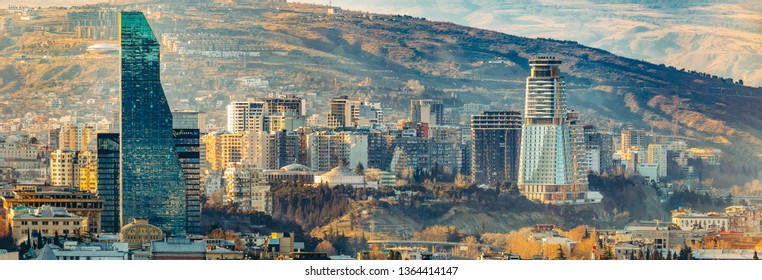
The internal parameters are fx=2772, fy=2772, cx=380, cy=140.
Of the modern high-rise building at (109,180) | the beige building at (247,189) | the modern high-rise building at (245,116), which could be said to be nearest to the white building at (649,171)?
the modern high-rise building at (245,116)

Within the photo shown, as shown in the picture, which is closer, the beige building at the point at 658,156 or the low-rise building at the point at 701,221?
the low-rise building at the point at 701,221

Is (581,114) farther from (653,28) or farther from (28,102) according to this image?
(28,102)

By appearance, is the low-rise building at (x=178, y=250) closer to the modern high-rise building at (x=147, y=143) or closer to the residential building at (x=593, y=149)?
the modern high-rise building at (x=147, y=143)

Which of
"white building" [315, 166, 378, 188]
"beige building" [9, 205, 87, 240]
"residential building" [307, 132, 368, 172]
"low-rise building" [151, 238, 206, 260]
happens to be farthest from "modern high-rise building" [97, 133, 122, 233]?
"residential building" [307, 132, 368, 172]

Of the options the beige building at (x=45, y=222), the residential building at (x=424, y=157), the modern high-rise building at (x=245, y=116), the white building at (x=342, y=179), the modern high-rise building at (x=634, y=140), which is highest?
the modern high-rise building at (x=245, y=116)

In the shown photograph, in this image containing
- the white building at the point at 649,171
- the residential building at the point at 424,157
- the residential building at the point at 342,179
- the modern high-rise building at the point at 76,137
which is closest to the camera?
the residential building at the point at 342,179
